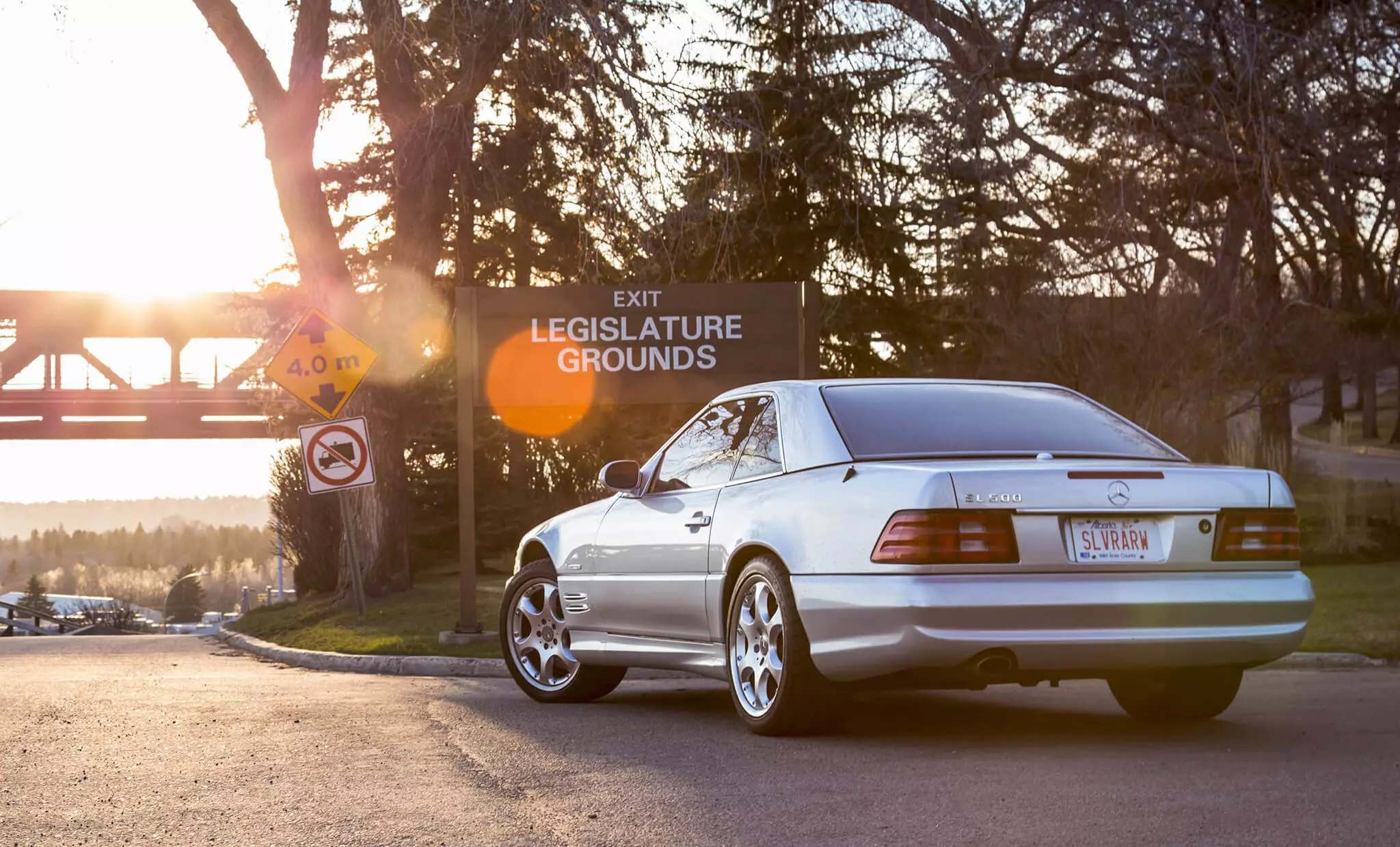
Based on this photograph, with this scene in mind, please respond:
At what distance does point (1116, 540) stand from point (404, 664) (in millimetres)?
7898

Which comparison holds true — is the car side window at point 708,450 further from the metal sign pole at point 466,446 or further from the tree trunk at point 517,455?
the tree trunk at point 517,455

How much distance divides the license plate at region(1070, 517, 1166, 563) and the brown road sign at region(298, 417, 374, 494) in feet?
35.8

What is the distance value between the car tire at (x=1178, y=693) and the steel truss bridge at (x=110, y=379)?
50515mm

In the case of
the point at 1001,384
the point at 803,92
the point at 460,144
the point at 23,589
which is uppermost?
the point at 803,92

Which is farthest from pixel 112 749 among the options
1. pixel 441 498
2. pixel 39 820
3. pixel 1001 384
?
pixel 441 498

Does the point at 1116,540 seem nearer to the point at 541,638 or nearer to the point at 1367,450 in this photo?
the point at 541,638

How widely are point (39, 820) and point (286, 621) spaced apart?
14270 mm

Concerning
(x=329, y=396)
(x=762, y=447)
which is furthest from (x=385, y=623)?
(x=762, y=447)

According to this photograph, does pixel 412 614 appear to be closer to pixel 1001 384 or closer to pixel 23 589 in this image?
pixel 1001 384

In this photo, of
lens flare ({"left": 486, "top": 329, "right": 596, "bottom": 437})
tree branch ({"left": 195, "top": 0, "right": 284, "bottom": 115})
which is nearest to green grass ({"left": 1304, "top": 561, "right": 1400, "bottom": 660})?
lens flare ({"left": 486, "top": 329, "right": 596, "bottom": 437})

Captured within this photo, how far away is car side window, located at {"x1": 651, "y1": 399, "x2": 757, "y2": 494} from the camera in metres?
8.12

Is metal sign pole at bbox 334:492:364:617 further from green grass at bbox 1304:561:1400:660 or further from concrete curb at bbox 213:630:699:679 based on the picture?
green grass at bbox 1304:561:1400:660

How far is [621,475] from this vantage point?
860 cm

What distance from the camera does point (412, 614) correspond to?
18.6 metres
